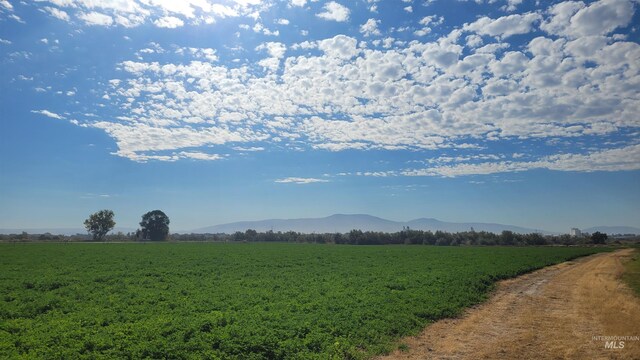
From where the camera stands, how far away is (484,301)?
77.9 feet

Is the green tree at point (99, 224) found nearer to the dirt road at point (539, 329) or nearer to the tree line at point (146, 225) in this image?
the tree line at point (146, 225)

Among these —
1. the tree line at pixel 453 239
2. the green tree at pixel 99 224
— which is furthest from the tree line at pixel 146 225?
the tree line at pixel 453 239

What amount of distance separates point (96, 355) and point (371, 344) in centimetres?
981

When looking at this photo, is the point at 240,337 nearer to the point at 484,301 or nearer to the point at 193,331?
the point at 193,331

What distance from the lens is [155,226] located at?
152000 millimetres

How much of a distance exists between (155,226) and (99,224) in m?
24.6

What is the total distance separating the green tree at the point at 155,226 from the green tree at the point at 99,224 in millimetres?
16588

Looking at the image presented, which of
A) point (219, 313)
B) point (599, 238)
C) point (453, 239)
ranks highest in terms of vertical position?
point (453, 239)

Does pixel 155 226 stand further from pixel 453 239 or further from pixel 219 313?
pixel 219 313

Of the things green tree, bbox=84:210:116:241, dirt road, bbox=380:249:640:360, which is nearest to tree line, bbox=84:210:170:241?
green tree, bbox=84:210:116:241

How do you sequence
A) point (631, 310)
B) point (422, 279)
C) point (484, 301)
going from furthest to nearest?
point (422, 279) → point (484, 301) → point (631, 310)

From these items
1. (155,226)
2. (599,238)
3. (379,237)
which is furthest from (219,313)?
(599,238)

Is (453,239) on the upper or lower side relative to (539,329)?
upper

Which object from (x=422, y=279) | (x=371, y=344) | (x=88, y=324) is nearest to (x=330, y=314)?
(x=371, y=344)
